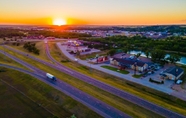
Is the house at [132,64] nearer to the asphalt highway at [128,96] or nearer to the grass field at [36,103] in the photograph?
the asphalt highway at [128,96]

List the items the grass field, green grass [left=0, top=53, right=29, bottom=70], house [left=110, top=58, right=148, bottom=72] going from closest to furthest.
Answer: the grass field, house [left=110, top=58, right=148, bottom=72], green grass [left=0, top=53, right=29, bottom=70]

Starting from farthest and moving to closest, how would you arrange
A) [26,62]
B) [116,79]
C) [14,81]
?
[26,62] → [116,79] → [14,81]

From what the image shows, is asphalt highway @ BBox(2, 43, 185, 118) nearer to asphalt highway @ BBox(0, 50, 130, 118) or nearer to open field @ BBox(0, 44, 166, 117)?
open field @ BBox(0, 44, 166, 117)

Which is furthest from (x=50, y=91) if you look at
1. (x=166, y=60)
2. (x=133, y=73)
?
(x=166, y=60)

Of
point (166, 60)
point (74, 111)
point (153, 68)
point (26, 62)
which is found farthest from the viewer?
point (166, 60)

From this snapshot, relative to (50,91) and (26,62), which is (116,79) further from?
(26,62)

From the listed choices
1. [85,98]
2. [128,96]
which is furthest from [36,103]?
[128,96]

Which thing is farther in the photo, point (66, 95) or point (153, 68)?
point (153, 68)

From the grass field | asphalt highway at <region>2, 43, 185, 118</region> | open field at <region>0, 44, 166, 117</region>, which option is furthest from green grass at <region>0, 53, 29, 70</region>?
asphalt highway at <region>2, 43, 185, 118</region>
